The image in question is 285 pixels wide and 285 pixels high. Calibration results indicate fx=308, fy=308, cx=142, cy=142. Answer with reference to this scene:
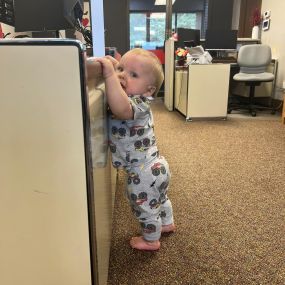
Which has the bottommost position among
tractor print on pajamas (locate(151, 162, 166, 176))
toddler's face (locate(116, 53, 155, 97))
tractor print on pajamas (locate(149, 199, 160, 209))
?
tractor print on pajamas (locate(149, 199, 160, 209))

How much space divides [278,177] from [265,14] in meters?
3.79

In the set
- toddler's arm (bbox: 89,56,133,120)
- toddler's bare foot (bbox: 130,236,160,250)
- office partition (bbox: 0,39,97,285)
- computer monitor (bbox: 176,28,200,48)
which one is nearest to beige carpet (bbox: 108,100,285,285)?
toddler's bare foot (bbox: 130,236,160,250)

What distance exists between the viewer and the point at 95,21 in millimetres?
1455

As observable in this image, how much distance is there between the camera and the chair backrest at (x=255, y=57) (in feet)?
12.6

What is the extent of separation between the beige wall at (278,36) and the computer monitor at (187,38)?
106 centimetres

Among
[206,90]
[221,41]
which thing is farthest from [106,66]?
[221,41]

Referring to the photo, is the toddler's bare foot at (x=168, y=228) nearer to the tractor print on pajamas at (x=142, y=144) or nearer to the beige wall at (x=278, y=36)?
the tractor print on pajamas at (x=142, y=144)

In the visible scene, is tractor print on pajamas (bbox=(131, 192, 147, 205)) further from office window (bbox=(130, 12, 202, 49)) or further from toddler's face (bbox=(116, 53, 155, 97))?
office window (bbox=(130, 12, 202, 49))

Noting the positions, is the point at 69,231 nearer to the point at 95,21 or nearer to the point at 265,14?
the point at 95,21

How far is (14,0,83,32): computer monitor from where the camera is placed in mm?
1380

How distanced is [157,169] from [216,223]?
0.47 meters

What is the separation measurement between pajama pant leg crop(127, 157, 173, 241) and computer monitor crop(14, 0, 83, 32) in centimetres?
90

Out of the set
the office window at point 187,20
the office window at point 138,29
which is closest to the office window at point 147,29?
the office window at point 138,29

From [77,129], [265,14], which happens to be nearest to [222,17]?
[265,14]
